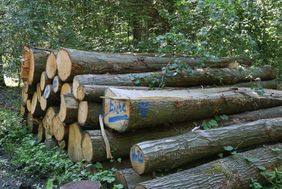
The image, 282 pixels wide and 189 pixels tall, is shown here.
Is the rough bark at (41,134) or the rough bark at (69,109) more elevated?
the rough bark at (69,109)

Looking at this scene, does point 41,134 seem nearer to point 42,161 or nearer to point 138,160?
point 42,161

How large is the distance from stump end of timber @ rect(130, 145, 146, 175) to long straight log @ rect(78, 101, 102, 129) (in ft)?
3.15

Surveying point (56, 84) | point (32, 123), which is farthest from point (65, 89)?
point (32, 123)

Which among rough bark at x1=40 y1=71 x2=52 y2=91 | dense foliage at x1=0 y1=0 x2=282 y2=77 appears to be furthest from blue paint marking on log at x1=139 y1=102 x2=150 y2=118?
dense foliage at x1=0 y1=0 x2=282 y2=77

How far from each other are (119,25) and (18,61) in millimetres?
3884

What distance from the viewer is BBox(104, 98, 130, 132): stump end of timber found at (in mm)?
4109

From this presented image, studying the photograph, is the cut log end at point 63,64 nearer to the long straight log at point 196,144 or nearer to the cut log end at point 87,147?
the cut log end at point 87,147

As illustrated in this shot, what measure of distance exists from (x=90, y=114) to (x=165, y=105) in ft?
3.32

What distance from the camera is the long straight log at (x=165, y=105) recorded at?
13.6 ft

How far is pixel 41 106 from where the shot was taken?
18.7 feet

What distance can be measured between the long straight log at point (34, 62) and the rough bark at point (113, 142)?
1.93 meters

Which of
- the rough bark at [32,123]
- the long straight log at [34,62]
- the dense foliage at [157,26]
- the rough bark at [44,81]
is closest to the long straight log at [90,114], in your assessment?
the rough bark at [44,81]

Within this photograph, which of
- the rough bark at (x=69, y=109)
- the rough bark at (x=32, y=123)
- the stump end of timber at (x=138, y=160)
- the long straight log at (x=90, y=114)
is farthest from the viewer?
the rough bark at (x=32, y=123)

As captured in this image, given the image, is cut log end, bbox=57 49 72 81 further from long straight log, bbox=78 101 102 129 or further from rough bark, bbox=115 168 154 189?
rough bark, bbox=115 168 154 189
